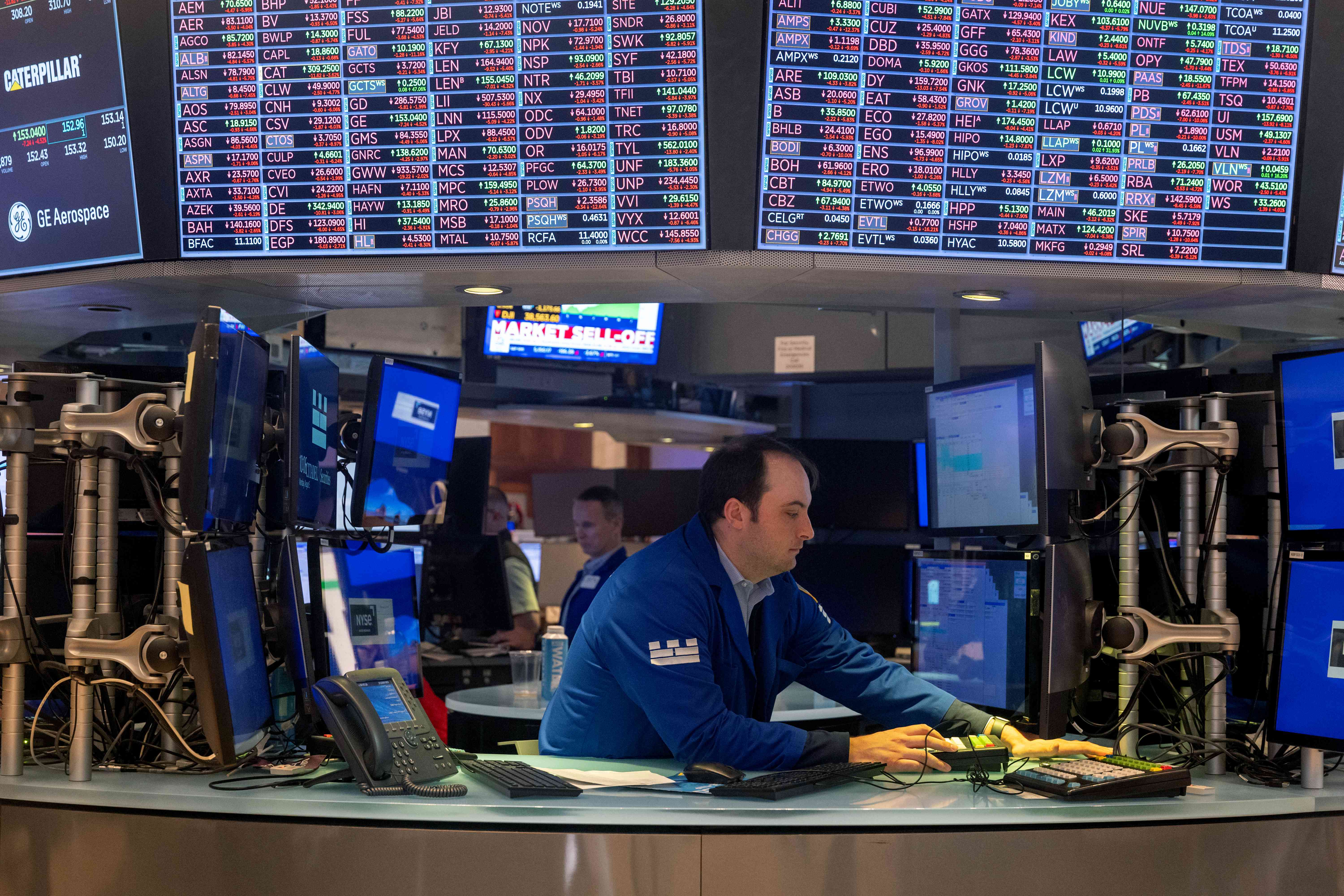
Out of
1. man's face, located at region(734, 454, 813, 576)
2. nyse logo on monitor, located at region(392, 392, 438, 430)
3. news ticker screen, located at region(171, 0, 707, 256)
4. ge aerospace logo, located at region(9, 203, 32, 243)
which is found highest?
news ticker screen, located at region(171, 0, 707, 256)

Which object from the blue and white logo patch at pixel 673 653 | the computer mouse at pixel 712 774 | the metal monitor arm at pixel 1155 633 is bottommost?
the computer mouse at pixel 712 774

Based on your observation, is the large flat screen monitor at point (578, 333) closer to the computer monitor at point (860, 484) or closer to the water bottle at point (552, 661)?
the computer monitor at point (860, 484)

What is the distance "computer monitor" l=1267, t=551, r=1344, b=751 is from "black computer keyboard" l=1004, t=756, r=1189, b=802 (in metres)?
0.24

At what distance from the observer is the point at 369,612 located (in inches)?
105

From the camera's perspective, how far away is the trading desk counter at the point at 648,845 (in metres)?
1.72

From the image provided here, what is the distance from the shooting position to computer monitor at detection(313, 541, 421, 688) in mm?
2473

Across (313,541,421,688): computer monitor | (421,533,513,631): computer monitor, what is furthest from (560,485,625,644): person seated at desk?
(313,541,421,688): computer monitor

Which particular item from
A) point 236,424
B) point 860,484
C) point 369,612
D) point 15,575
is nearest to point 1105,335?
point 860,484

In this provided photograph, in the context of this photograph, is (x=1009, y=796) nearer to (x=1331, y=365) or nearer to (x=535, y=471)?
(x=1331, y=365)

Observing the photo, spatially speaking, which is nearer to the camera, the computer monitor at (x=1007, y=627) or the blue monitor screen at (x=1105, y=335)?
the computer monitor at (x=1007, y=627)

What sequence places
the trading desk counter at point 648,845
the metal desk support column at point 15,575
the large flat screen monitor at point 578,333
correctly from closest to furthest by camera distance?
the trading desk counter at point 648,845
the metal desk support column at point 15,575
the large flat screen monitor at point 578,333

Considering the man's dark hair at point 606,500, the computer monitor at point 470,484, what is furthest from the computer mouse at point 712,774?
the computer monitor at point 470,484

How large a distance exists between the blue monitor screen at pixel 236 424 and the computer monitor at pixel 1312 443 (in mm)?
1954

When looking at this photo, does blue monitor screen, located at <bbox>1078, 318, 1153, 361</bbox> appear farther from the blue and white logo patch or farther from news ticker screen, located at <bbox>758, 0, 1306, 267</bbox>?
the blue and white logo patch
